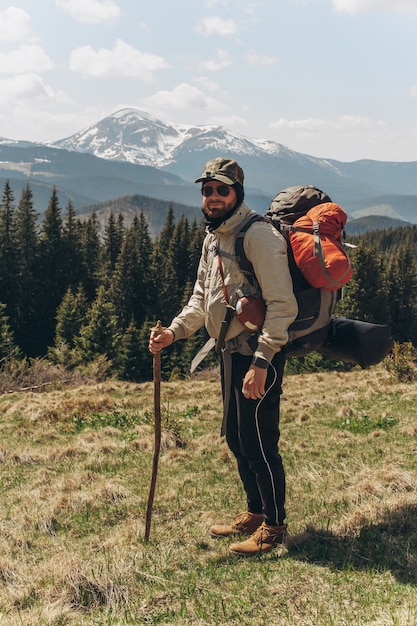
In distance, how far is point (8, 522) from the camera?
5.32 metres

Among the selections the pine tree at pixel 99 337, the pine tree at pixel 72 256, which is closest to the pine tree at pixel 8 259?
the pine tree at pixel 72 256

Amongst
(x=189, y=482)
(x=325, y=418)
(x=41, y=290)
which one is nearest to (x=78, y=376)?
(x=325, y=418)

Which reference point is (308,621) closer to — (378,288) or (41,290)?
(378,288)

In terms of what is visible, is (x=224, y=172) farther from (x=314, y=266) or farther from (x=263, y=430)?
(x=263, y=430)

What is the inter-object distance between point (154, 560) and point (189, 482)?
2.43m

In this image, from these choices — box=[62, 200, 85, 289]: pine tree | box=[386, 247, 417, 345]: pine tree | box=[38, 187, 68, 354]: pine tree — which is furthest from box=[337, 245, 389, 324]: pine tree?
box=[38, 187, 68, 354]: pine tree

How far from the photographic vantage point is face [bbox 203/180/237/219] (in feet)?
13.4

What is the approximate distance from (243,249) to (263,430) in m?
1.49

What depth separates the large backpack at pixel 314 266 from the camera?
12.4 ft

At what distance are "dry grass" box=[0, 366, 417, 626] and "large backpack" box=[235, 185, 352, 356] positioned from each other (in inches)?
65.6

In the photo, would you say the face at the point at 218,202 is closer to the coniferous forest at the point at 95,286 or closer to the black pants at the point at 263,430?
the black pants at the point at 263,430

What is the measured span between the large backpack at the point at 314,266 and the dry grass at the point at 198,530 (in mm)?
1666

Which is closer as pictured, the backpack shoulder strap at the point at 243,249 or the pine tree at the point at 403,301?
the backpack shoulder strap at the point at 243,249

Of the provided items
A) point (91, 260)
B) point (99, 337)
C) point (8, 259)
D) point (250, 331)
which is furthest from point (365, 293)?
point (250, 331)
